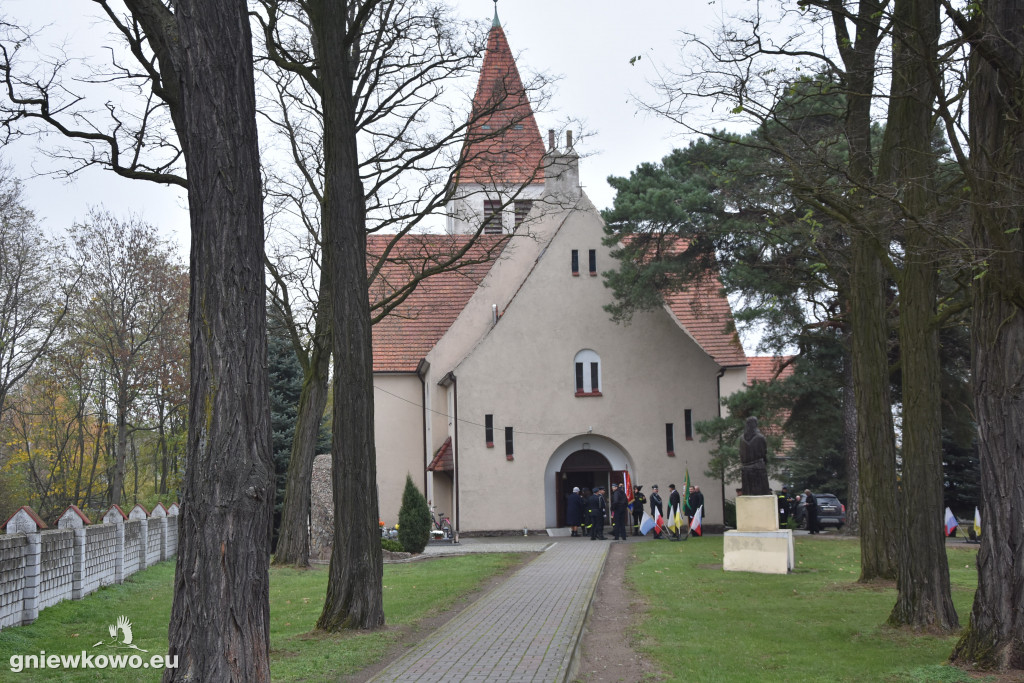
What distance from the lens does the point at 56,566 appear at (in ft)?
49.5

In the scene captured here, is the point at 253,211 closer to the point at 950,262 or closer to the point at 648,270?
the point at 950,262

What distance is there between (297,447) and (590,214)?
16252 mm

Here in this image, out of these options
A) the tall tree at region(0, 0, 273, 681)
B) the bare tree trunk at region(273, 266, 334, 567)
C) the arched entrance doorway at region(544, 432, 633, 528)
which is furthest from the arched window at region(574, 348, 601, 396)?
the tall tree at region(0, 0, 273, 681)

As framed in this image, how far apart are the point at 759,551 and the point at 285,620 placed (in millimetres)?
10455

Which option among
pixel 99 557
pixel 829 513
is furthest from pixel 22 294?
pixel 829 513

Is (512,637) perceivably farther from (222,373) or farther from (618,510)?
(618,510)

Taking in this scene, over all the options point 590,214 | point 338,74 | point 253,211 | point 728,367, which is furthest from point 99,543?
point 728,367

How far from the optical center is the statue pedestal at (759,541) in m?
20.0

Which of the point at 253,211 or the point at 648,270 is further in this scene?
the point at 648,270

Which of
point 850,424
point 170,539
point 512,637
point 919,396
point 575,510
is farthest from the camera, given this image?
point 575,510

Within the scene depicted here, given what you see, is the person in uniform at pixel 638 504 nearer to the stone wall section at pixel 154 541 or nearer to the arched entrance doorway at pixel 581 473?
the arched entrance doorway at pixel 581 473

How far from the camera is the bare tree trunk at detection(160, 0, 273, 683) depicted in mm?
6188

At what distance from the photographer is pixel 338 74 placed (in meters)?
12.8

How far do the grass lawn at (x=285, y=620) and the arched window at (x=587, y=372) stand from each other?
1269cm
